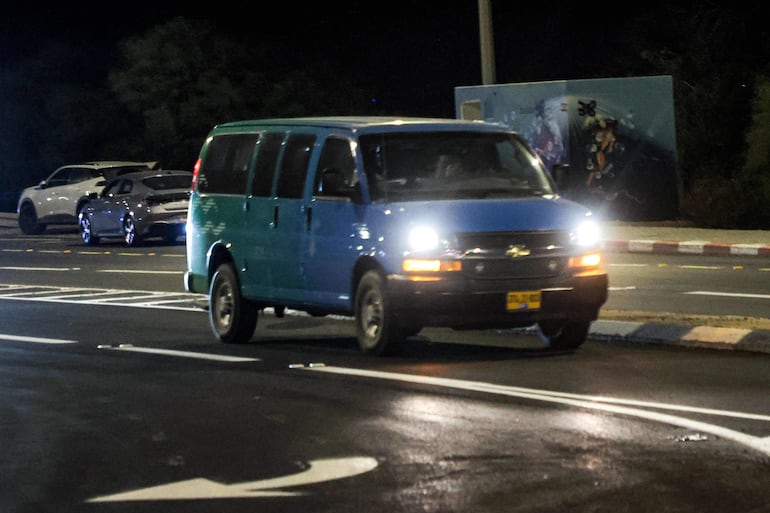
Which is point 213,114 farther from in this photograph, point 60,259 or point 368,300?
point 368,300

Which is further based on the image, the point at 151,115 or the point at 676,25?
the point at 151,115

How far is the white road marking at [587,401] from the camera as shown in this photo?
9391mm

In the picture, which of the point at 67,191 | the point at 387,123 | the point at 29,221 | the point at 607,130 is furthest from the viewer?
the point at 29,221

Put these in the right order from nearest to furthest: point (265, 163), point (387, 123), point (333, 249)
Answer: point (333, 249)
point (387, 123)
point (265, 163)

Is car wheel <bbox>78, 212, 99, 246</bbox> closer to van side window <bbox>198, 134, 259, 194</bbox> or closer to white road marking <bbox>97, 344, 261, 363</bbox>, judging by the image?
van side window <bbox>198, 134, 259, 194</bbox>

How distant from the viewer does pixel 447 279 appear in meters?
13.2

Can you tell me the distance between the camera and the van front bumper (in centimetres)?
1315

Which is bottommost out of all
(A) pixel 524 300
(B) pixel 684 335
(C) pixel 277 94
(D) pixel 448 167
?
(B) pixel 684 335

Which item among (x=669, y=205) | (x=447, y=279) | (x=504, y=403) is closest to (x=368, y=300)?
(x=447, y=279)

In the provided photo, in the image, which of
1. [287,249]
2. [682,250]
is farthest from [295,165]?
[682,250]

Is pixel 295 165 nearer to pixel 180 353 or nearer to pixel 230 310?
pixel 230 310

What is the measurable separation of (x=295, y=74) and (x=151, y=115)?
529cm

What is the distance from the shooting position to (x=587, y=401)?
10930 mm

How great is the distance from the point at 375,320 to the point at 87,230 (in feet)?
71.5
